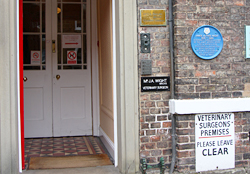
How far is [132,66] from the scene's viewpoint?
4070mm

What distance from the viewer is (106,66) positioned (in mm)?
5332

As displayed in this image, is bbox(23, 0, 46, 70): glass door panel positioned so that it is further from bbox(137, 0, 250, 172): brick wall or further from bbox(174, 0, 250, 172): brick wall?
bbox(174, 0, 250, 172): brick wall

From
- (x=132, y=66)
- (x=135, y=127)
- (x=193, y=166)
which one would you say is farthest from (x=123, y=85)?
(x=193, y=166)

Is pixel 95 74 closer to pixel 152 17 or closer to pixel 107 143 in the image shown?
pixel 107 143

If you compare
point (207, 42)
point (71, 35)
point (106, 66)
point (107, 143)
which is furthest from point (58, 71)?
point (207, 42)

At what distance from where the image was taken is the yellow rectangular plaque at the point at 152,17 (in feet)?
13.4

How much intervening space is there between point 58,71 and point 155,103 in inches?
107

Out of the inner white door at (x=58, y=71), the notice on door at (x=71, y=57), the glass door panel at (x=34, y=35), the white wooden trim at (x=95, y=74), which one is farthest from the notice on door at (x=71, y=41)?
the glass door panel at (x=34, y=35)

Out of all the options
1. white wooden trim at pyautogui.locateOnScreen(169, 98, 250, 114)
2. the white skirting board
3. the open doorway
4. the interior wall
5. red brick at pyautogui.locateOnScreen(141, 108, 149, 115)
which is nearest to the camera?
white wooden trim at pyautogui.locateOnScreen(169, 98, 250, 114)

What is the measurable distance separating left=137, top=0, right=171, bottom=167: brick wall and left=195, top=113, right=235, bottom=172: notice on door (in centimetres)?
46

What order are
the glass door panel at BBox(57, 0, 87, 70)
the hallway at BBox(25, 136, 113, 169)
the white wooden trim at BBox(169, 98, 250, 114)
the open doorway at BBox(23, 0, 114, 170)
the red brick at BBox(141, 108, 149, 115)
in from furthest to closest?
1. the glass door panel at BBox(57, 0, 87, 70)
2. the open doorway at BBox(23, 0, 114, 170)
3. the hallway at BBox(25, 136, 113, 169)
4. the red brick at BBox(141, 108, 149, 115)
5. the white wooden trim at BBox(169, 98, 250, 114)

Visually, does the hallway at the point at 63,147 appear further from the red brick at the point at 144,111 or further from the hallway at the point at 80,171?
the red brick at the point at 144,111

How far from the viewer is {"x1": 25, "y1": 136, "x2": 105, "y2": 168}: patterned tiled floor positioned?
5090 millimetres

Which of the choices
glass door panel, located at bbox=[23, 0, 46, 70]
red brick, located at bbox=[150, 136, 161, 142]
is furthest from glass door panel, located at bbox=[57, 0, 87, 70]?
red brick, located at bbox=[150, 136, 161, 142]
